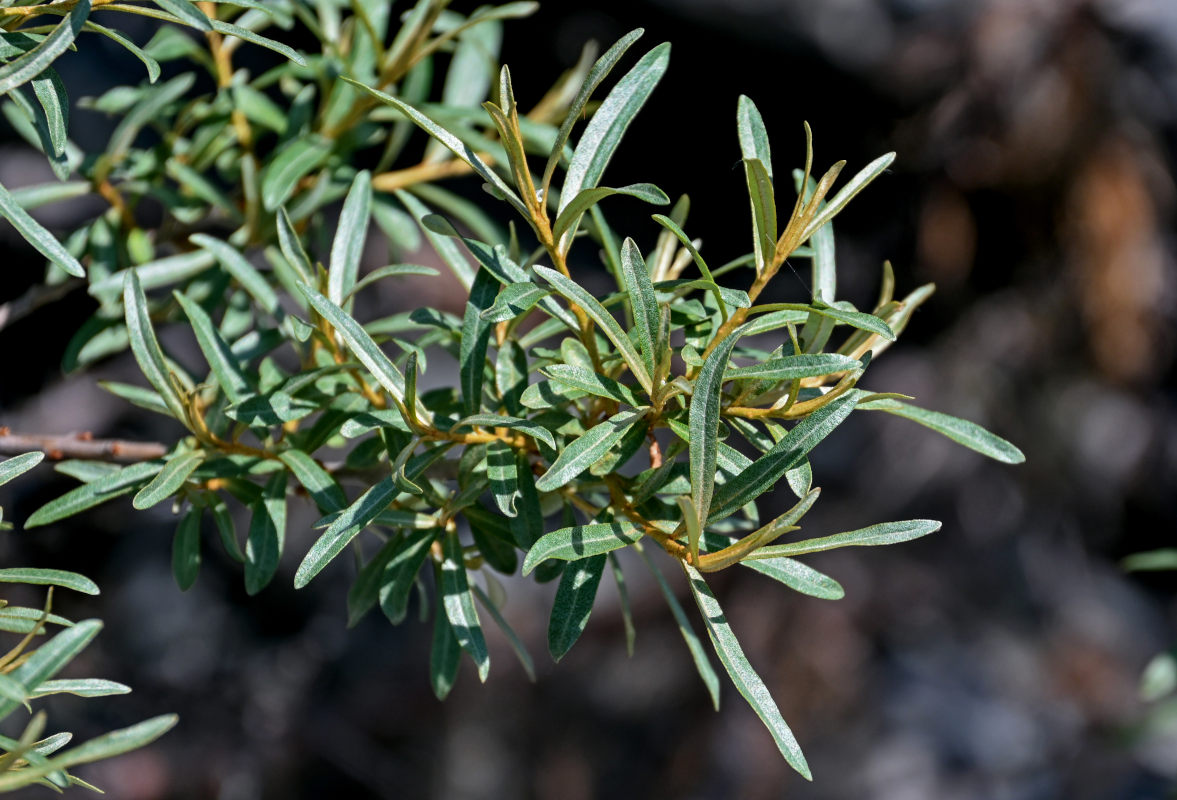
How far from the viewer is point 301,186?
0.72 metres

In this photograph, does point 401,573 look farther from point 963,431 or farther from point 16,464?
point 963,431

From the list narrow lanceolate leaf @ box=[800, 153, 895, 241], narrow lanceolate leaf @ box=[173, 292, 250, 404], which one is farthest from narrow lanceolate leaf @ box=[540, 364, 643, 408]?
narrow lanceolate leaf @ box=[173, 292, 250, 404]

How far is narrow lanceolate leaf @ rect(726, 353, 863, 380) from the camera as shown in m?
0.41

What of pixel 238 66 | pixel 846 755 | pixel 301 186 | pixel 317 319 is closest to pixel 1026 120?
pixel 846 755

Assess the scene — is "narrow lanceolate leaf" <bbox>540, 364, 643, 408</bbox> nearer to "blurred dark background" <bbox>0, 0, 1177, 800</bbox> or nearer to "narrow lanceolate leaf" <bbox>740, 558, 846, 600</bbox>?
"narrow lanceolate leaf" <bbox>740, 558, 846, 600</bbox>

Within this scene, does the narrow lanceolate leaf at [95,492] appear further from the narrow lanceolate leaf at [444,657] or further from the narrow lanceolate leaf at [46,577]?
the narrow lanceolate leaf at [444,657]

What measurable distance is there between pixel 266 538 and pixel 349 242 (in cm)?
19

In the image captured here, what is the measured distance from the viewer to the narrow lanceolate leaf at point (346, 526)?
16.3 inches

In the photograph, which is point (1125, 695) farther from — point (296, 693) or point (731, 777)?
point (296, 693)

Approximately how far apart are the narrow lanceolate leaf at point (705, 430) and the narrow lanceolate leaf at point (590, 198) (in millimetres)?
78

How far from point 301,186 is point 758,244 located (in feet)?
1.34

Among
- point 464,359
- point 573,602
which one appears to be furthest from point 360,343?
point 573,602

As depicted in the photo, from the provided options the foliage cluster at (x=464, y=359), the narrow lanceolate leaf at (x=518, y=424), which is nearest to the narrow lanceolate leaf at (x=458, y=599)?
the foliage cluster at (x=464, y=359)

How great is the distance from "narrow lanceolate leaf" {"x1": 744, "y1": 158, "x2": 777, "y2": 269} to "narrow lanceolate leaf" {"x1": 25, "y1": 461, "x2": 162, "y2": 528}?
0.35 metres
